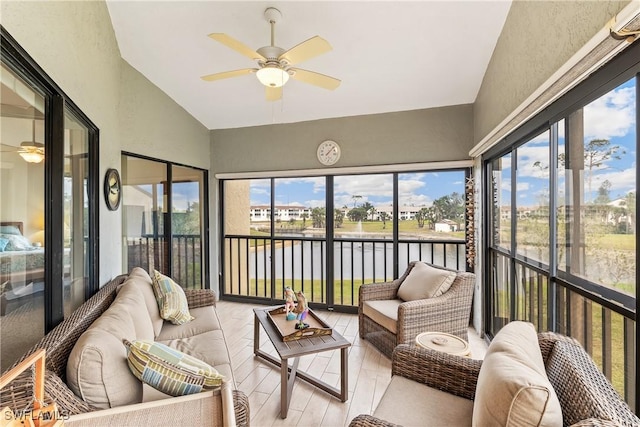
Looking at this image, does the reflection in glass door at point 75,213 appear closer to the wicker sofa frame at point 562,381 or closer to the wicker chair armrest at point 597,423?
the wicker sofa frame at point 562,381

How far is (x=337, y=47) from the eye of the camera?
9.66 ft

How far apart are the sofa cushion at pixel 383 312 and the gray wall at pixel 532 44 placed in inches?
77.3

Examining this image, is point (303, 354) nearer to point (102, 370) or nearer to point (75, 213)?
point (102, 370)

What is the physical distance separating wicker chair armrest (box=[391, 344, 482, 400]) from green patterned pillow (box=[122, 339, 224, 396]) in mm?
965

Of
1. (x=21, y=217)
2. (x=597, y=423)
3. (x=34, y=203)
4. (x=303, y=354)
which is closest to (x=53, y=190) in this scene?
(x=34, y=203)

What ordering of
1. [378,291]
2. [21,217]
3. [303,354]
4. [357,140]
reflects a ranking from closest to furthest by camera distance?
[21,217], [303,354], [378,291], [357,140]

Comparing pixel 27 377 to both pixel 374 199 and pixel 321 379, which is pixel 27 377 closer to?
pixel 321 379

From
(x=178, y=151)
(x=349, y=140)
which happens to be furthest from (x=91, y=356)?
(x=349, y=140)

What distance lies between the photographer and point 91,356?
1.31m

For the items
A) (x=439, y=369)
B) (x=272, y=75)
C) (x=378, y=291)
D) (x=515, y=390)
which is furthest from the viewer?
(x=378, y=291)

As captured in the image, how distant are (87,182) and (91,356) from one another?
5.94 feet

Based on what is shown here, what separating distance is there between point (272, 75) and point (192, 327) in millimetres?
2100

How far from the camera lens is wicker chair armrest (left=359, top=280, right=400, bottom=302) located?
3.34 m

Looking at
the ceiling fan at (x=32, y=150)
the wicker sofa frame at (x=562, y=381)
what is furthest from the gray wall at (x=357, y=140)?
the ceiling fan at (x=32, y=150)
